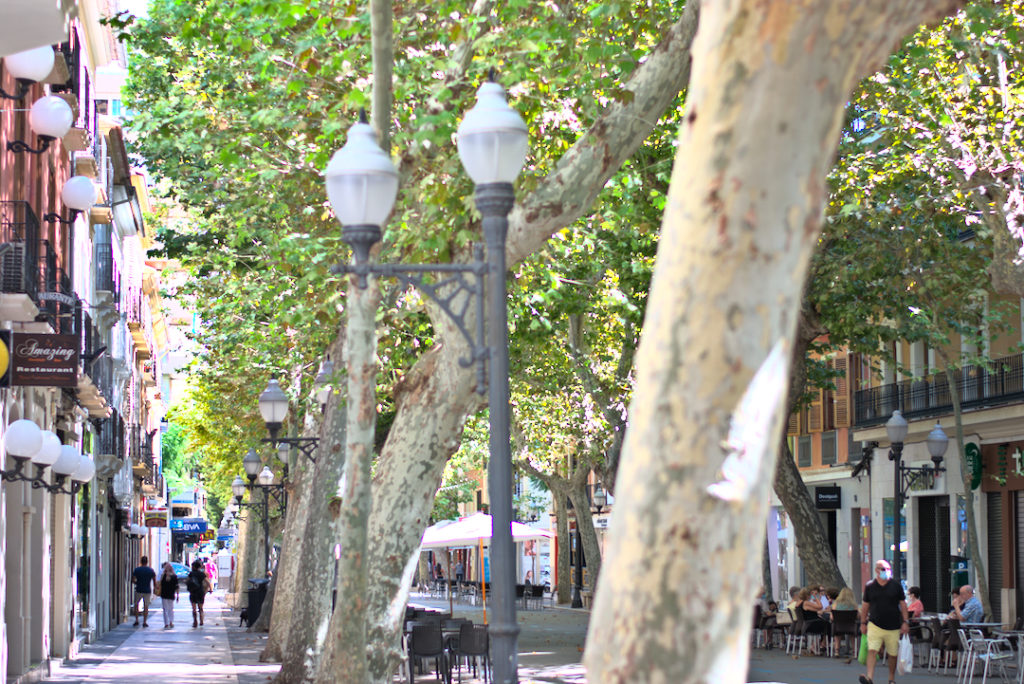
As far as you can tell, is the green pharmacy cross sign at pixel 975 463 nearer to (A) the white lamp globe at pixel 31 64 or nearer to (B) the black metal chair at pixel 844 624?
(B) the black metal chair at pixel 844 624

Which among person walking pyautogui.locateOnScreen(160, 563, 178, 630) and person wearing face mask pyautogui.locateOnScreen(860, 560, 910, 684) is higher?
person wearing face mask pyautogui.locateOnScreen(860, 560, 910, 684)

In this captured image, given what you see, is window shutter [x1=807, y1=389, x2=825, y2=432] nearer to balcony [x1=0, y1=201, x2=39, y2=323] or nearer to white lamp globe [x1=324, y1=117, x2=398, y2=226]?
balcony [x1=0, y1=201, x2=39, y2=323]

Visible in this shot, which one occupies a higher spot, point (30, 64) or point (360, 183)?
point (30, 64)

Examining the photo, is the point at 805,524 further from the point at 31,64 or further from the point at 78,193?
the point at 31,64

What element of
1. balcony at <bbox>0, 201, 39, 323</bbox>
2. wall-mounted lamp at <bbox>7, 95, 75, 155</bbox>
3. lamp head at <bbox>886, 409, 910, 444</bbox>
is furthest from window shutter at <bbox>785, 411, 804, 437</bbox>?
wall-mounted lamp at <bbox>7, 95, 75, 155</bbox>

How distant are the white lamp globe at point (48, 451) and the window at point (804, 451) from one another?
30.7 m

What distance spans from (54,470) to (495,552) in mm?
13306

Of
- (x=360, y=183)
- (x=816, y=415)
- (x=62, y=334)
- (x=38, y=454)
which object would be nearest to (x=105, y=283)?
(x=62, y=334)

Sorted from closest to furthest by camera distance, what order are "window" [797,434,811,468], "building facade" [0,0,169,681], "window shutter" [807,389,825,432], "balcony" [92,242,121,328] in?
"building facade" [0,0,169,681] < "balcony" [92,242,121,328] < "window shutter" [807,389,825,432] < "window" [797,434,811,468]

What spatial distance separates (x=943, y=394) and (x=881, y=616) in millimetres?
16396

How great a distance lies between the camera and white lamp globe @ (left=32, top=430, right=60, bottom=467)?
18.3 m

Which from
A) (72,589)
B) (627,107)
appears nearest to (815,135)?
(627,107)

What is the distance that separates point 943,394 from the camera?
34.2 m

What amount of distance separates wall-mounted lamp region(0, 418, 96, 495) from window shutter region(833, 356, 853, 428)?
25.5 m
